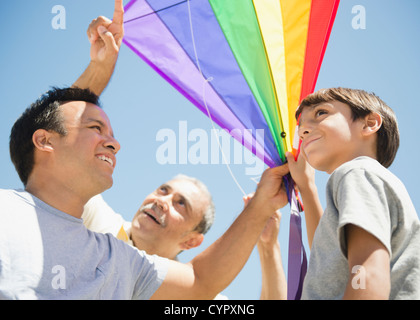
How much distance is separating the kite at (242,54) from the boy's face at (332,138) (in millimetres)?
645

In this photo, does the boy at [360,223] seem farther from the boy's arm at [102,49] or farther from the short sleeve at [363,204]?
the boy's arm at [102,49]

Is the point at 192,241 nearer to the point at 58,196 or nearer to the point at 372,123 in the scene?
the point at 58,196

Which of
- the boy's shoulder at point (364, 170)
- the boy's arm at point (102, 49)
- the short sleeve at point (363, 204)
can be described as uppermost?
the boy's arm at point (102, 49)

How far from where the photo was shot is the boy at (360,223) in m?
1.64

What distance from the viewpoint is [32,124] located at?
257cm

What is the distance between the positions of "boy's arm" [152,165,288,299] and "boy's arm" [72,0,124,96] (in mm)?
1215

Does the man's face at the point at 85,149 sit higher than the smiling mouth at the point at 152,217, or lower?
higher

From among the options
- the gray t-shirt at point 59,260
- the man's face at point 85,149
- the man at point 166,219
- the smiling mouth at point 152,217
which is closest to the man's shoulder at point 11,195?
the gray t-shirt at point 59,260

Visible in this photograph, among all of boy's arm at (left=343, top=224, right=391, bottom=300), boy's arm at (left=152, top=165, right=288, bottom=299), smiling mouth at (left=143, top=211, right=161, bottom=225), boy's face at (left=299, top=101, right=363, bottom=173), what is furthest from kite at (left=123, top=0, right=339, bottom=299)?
boy's arm at (left=343, top=224, right=391, bottom=300)

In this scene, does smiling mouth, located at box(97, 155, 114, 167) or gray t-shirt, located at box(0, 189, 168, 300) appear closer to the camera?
gray t-shirt, located at box(0, 189, 168, 300)

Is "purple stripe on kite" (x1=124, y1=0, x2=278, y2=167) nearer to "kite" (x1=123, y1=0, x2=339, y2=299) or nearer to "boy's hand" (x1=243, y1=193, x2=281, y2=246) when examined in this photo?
"kite" (x1=123, y1=0, x2=339, y2=299)

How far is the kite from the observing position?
3137mm
